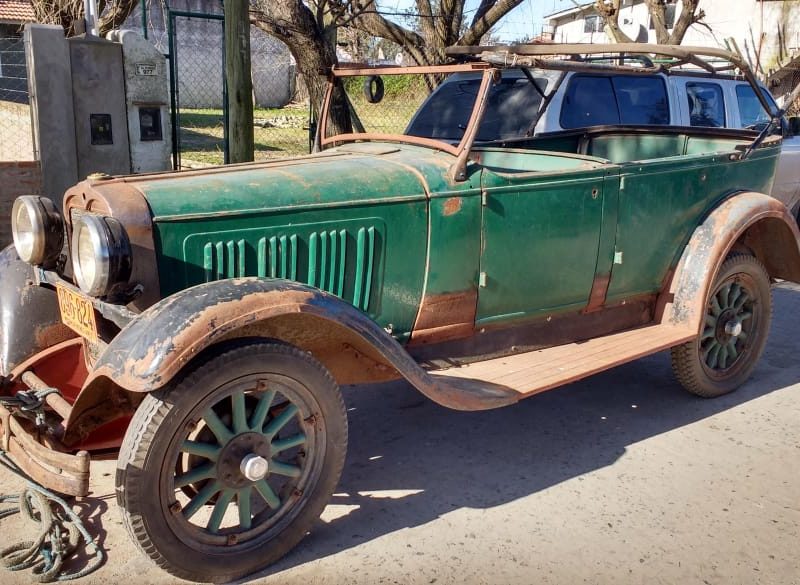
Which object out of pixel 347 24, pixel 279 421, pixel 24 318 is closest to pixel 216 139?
pixel 347 24

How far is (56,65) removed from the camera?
22.2 ft

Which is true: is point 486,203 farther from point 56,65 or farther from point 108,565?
point 56,65

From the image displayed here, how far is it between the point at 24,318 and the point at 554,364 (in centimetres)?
250

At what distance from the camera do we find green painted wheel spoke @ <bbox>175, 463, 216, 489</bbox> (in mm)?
2621

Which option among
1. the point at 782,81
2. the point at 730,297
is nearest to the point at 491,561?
the point at 730,297

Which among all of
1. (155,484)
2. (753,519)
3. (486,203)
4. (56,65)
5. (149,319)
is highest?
(56,65)

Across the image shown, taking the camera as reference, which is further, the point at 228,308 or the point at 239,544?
the point at 239,544

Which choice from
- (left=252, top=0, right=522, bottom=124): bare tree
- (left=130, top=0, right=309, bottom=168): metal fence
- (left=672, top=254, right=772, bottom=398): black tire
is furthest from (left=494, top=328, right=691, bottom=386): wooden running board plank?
(left=130, top=0, right=309, bottom=168): metal fence

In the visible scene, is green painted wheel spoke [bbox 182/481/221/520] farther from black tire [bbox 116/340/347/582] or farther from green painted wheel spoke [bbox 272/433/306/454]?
green painted wheel spoke [bbox 272/433/306/454]

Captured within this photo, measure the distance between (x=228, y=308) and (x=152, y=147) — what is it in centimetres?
537

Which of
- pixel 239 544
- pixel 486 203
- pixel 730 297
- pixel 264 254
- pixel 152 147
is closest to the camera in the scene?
pixel 239 544

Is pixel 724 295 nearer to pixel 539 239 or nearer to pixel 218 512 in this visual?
pixel 539 239

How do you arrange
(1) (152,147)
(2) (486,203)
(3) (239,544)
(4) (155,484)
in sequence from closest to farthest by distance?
1. (4) (155,484)
2. (3) (239,544)
3. (2) (486,203)
4. (1) (152,147)

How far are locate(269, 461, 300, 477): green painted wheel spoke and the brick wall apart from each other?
15.7 ft
